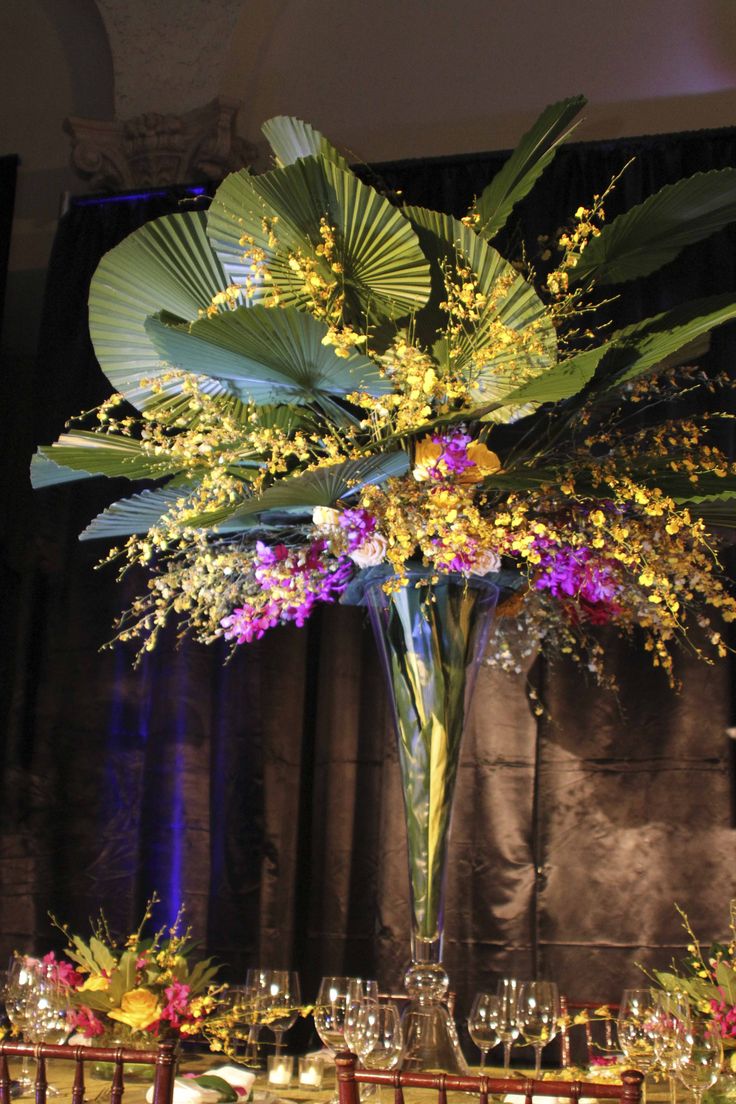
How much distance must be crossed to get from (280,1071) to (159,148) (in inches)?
117

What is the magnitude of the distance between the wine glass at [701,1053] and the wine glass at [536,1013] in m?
0.35

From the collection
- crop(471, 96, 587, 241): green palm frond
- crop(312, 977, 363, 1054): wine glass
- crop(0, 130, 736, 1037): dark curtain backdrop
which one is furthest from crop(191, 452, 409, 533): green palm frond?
crop(0, 130, 736, 1037): dark curtain backdrop

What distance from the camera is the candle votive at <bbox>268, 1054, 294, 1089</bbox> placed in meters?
2.20

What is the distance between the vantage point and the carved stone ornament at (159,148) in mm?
4035

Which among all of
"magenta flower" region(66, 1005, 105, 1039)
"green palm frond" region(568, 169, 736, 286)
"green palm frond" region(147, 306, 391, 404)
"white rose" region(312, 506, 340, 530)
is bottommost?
"magenta flower" region(66, 1005, 105, 1039)

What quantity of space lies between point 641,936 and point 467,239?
1913 mm

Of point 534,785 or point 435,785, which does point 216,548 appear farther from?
point 534,785

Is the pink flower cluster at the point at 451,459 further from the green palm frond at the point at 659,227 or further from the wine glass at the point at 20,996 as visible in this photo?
the wine glass at the point at 20,996

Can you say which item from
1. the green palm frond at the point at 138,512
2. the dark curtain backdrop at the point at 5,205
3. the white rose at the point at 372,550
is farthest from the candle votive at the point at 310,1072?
the dark curtain backdrop at the point at 5,205

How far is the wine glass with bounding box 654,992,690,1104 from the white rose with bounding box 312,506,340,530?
899mm

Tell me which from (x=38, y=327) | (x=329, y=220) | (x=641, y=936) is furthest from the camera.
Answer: (x=38, y=327)

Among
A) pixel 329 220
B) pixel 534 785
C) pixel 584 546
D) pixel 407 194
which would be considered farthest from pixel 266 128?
pixel 534 785

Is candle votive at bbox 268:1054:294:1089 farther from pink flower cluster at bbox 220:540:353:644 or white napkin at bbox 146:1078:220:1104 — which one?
pink flower cluster at bbox 220:540:353:644

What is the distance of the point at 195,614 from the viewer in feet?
7.44
